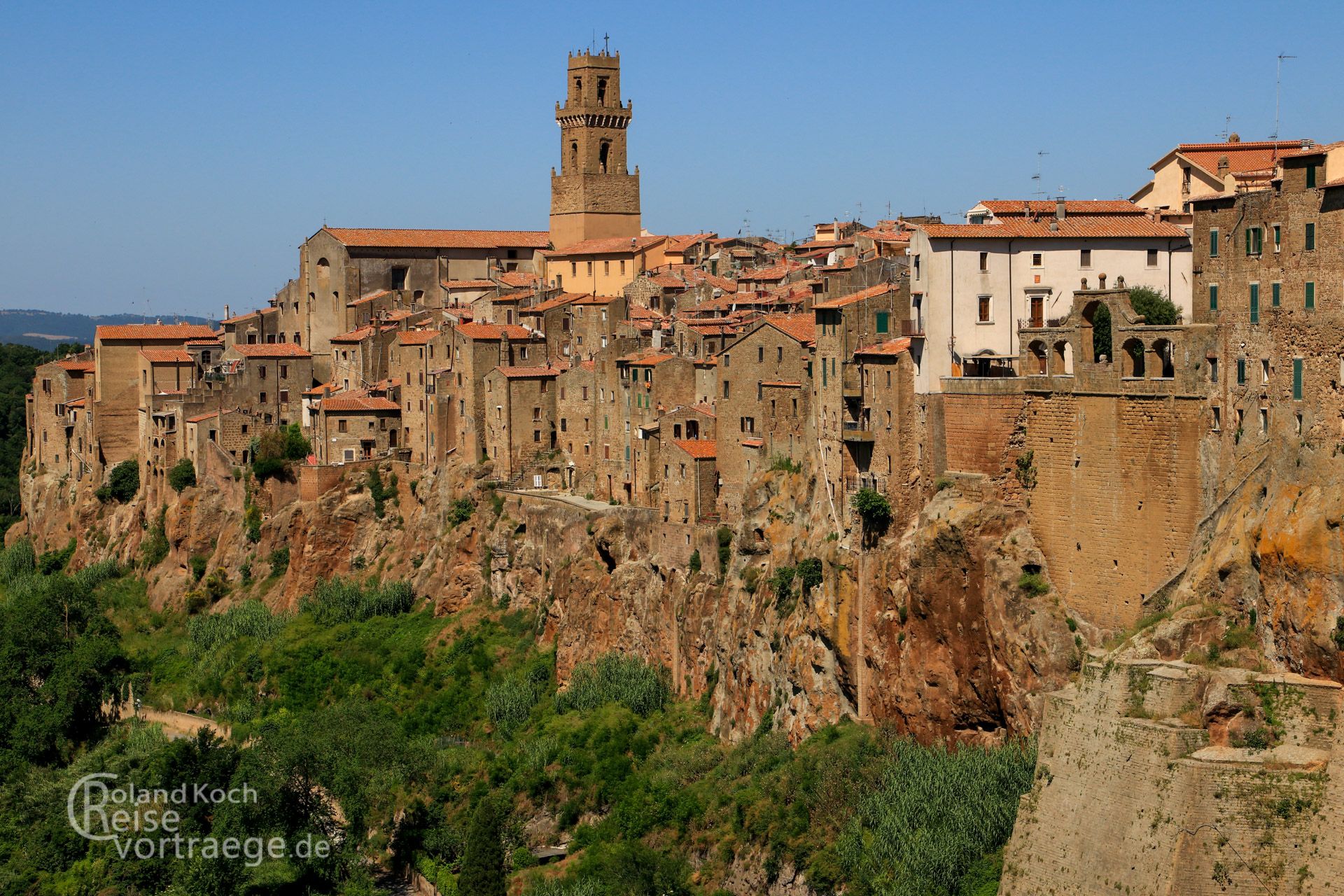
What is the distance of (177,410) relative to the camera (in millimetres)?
89188

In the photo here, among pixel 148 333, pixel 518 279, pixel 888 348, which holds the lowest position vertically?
pixel 888 348

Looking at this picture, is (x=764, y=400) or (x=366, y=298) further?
(x=366, y=298)

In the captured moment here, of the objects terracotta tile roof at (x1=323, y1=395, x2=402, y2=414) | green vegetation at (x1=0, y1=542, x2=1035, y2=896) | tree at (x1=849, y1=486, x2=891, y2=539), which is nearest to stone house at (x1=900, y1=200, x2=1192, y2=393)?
tree at (x1=849, y1=486, x2=891, y2=539)

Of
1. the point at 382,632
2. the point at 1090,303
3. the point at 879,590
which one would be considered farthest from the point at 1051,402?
the point at 382,632

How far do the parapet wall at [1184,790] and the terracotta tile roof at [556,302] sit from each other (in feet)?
138

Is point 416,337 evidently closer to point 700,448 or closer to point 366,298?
point 366,298

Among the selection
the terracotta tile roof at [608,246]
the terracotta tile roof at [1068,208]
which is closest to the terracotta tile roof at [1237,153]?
the terracotta tile roof at [1068,208]

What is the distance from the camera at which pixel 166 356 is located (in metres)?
91.8

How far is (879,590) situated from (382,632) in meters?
28.9

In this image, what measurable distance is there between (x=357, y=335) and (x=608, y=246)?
502 inches

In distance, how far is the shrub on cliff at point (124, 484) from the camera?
93375 millimetres

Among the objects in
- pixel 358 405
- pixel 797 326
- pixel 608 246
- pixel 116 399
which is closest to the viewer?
pixel 797 326

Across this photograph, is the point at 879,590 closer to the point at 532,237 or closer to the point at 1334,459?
the point at 1334,459

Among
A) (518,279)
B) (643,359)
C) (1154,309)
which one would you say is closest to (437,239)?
(518,279)
